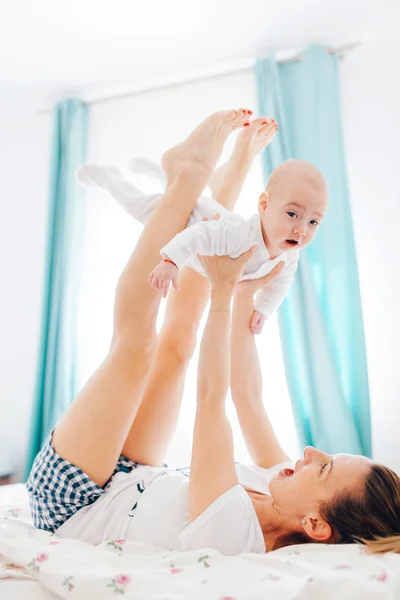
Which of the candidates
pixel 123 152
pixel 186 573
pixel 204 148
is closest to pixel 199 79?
pixel 123 152

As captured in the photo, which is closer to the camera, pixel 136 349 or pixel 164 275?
pixel 164 275

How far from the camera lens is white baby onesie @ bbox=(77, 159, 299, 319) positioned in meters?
1.32

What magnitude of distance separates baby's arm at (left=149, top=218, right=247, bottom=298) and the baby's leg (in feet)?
1.29

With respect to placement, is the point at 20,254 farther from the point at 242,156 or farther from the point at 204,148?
the point at 204,148

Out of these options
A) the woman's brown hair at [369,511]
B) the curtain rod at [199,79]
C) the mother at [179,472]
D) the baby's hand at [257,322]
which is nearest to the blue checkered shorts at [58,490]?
the mother at [179,472]

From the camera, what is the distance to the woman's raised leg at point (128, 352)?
125 cm

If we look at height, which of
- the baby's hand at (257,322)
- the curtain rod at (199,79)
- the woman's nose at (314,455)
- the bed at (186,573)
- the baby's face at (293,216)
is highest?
the curtain rod at (199,79)

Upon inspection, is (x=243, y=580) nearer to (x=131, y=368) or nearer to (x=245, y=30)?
(x=131, y=368)

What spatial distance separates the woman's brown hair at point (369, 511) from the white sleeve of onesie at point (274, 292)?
0.69 meters

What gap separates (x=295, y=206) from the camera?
1439 millimetres

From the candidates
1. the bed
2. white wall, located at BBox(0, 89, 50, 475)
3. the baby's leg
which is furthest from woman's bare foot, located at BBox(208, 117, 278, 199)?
white wall, located at BBox(0, 89, 50, 475)

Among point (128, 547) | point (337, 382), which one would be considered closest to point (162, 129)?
point (337, 382)

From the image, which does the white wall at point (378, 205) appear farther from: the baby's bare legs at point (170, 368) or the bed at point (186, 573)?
the bed at point (186, 573)

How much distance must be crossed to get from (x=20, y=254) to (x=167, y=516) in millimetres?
2439
